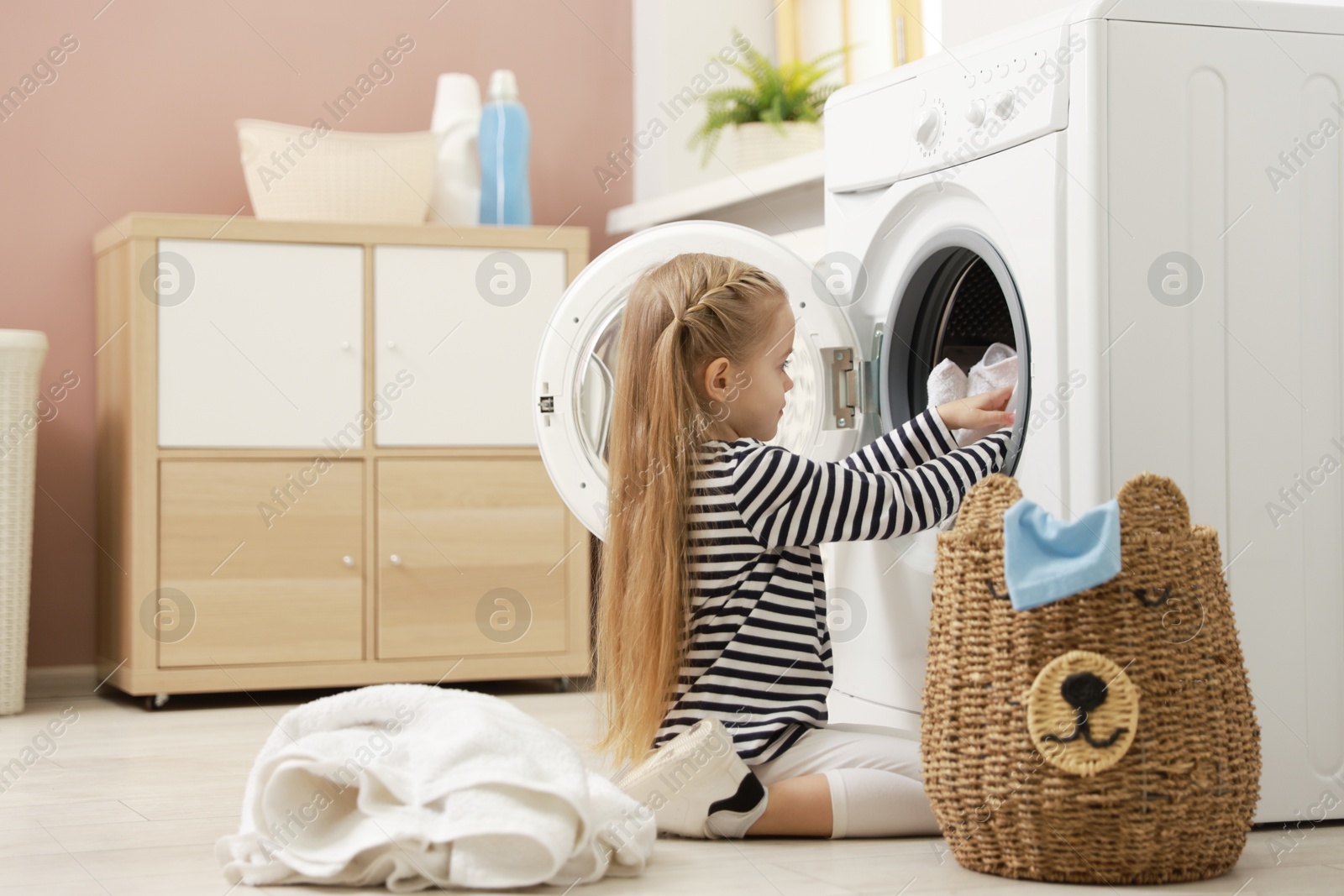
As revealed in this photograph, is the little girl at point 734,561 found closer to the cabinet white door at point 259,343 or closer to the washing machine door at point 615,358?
the washing machine door at point 615,358

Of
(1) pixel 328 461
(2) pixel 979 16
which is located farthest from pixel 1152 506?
(1) pixel 328 461

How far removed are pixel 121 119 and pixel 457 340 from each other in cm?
82

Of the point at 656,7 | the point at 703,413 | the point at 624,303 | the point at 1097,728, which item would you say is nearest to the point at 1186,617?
the point at 1097,728

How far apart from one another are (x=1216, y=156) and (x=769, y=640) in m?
0.64

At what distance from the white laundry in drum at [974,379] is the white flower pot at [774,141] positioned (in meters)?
1.24

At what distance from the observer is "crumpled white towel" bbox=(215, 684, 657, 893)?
1176mm

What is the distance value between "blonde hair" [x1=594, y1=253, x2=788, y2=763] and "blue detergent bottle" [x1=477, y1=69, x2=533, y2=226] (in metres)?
1.30

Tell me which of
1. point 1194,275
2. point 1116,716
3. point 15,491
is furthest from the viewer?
point 15,491

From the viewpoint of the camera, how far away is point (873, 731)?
1.58m

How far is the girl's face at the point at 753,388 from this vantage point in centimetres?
152

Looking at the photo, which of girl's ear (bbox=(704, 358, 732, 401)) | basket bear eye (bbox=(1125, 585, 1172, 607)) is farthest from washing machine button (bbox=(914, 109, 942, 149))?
basket bear eye (bbox=(1125, 585, 1172, 607))

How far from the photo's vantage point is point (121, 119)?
110 inches

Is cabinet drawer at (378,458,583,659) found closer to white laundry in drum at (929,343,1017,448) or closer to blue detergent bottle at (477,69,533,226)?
blue detergent bottle at (477,69,533,226)

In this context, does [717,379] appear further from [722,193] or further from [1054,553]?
[722,193]
